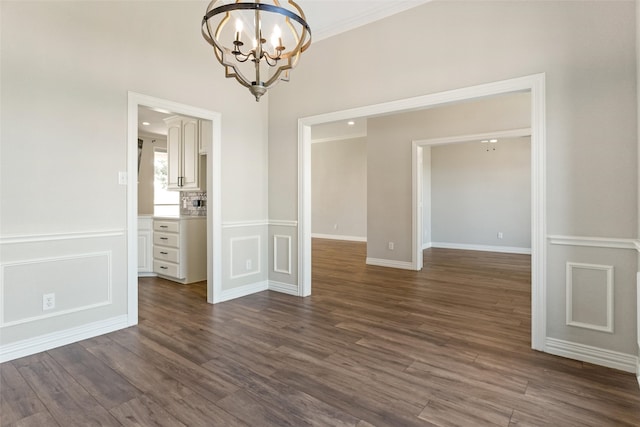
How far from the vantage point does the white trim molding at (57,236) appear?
242 centimetres

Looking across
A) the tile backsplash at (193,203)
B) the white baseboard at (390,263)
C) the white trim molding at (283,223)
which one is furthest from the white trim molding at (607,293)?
Answer: the tile backsplash at (193,203)

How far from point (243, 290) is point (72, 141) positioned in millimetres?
2355

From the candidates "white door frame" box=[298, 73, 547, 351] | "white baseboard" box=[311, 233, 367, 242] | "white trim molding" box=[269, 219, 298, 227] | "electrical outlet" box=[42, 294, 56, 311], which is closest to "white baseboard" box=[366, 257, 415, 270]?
"white trim molding" box=[269, 219, 298, 227]

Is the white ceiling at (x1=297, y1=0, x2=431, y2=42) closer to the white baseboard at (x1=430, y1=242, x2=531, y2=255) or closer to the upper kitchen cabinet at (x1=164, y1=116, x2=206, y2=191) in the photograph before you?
the upper kitchen cabinet at (x1=164, y1=116, x2=206, y2=191)

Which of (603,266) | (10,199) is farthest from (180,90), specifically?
(603,266)

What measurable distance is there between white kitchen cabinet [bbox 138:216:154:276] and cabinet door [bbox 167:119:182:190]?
0.75m

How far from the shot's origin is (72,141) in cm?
272

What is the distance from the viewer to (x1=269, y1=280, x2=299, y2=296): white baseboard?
417cm

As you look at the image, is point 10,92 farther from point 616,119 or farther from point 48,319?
point 616,119

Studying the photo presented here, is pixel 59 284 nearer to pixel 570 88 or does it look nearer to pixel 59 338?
pixel 59 338

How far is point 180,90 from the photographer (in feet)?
11.4

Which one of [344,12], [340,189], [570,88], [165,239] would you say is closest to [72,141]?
[165,239]

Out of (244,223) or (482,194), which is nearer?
(244,223)

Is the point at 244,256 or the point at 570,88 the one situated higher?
the point at 570,88
